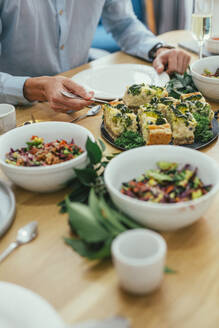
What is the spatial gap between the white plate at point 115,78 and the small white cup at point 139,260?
1093 mm

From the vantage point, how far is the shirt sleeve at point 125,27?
2391mm

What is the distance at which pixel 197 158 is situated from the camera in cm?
103

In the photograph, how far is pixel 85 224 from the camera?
0.87 m

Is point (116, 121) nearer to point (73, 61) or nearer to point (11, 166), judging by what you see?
point (11, 166)

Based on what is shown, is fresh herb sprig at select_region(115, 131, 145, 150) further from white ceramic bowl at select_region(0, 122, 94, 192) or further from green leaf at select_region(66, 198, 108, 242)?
green leaf at select_region(66, 198, 108, 242)

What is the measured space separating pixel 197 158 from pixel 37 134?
58cm

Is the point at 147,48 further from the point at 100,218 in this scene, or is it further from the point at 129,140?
the point at 100,218

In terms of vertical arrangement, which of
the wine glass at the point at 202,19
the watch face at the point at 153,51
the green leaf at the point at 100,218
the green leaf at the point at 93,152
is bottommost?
the watch face at the point at 153,51

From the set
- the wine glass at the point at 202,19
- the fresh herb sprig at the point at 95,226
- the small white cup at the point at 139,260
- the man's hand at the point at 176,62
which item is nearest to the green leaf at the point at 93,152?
the fresh herb sprig at the point at 95,226

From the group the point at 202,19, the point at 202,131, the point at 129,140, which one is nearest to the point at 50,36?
the point at 202,19

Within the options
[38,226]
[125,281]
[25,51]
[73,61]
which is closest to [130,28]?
[73,61]

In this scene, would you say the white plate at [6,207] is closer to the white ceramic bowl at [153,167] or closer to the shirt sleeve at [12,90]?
the white ceramic bowl at [153,167]

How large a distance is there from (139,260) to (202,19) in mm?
1691

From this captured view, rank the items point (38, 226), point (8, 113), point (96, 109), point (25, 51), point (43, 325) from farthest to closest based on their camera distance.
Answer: point (25, 51) < point (96, 109) < point (8, 113) < point (38, 226) < point (43, 325)
